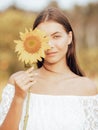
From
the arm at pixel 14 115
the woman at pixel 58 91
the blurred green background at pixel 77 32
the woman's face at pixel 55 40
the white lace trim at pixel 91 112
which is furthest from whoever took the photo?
the blurred green background at pixel 77 32

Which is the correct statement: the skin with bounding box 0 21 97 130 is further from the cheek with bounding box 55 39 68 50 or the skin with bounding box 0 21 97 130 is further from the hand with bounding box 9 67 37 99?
the hand with bounding box 9 67 37 99

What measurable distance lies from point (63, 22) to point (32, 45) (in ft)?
2.25

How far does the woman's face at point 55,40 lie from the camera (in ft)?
12.2

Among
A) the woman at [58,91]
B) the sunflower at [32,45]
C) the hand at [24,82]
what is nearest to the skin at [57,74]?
the woman at [58,91]

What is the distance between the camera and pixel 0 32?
613 inches

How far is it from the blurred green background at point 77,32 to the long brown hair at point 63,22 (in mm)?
9442

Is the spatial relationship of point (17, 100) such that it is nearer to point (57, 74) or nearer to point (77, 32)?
point (57, 74)

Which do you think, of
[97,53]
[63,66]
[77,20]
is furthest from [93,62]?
[63,66]

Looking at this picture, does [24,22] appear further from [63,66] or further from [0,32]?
[63,66]

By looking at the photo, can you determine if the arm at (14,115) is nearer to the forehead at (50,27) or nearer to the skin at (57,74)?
the skin at (57,74)

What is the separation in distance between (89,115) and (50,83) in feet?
1.24

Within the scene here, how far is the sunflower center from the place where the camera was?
3.29 metres

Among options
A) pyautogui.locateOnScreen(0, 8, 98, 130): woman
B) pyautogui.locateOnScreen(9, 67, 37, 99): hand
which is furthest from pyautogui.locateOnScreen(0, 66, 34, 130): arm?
pyautogui.locateOnScreen(0, 8, 98, 130): woman

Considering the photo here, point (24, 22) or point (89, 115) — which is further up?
point (89, 115)
